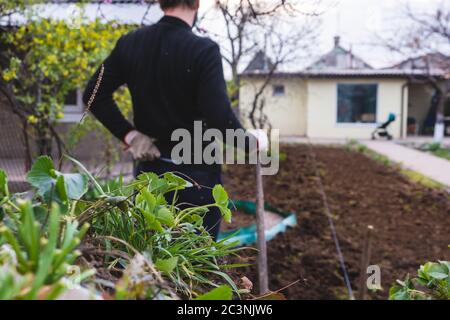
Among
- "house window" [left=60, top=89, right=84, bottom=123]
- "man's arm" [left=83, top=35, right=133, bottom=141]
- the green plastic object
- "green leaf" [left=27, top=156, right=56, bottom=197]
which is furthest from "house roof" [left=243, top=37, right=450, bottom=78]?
"green leaf" [left=27, top=156, right=56, bottom=197]

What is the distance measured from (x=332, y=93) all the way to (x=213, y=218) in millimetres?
22821

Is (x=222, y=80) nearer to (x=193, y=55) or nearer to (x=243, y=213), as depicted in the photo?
(x=193, y=55)

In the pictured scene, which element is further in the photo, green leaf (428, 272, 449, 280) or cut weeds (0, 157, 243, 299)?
green leaf (428, 272, 449, 280)

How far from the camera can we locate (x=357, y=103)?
24.9m

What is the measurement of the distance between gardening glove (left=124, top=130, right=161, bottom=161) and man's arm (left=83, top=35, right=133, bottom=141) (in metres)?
0.07

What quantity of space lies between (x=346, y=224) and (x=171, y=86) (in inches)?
160

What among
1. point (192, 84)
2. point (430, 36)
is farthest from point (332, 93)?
point (192, 84)

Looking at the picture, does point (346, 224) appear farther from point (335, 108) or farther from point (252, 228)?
point (335, 108)

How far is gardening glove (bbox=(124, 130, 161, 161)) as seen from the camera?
7.66 ft

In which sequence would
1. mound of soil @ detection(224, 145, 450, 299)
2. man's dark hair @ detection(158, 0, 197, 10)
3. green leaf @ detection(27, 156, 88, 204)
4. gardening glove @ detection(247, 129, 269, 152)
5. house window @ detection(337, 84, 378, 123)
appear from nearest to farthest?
green leaf @ detection(27, 156, 88, 204) < gardening glove @ detection(247, 129, 269, 152) < man's dark hair @ detection(158, 0, 197, 10) < mound of soil @ detection(224, 145, 450, 299) < house window @ detection(337, 84, 378, 123)

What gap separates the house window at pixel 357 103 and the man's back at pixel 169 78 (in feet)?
75.3

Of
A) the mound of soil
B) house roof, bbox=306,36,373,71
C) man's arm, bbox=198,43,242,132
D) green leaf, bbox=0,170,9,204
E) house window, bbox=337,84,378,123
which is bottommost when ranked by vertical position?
the mound of soil

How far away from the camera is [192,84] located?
2271mm

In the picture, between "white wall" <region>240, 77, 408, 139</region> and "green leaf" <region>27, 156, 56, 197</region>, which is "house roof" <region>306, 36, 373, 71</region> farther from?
"green leaf" <region>27, 156, 56, 197</region>
